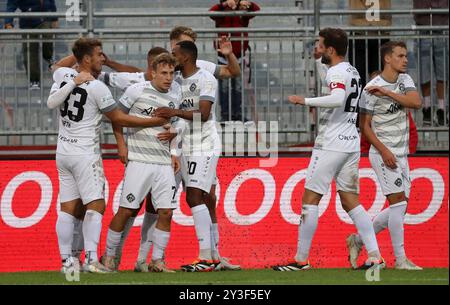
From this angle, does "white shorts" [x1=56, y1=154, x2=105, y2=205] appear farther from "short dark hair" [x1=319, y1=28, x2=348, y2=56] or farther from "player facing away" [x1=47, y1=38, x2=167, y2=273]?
"short dark hair" [x1=319, y1=28, x2=348, y2=56]

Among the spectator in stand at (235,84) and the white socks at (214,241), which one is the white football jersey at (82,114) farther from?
the spectator in stand at (235,84)

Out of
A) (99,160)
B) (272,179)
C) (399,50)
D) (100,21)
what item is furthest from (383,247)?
(100,21)

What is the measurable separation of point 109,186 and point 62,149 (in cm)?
198

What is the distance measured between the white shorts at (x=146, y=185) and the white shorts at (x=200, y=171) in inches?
15.2

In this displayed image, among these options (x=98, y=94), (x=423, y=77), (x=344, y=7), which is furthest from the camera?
(x=344, y=7)

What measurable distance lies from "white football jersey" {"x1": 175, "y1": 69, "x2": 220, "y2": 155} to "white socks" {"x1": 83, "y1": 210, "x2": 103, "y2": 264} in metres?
1.22

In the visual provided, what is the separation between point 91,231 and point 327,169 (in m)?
2.30

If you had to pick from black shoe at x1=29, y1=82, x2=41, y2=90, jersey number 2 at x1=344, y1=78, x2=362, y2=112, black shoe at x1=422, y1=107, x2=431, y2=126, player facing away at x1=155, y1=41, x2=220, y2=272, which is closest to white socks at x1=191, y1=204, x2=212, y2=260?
player facing away at x1=155, y1=41, x2=220, y2=272

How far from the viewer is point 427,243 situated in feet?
44.7

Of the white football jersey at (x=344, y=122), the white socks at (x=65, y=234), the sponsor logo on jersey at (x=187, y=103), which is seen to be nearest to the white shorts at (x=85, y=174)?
the white socks at (x=65, y=234)

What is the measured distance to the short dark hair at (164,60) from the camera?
458 inches

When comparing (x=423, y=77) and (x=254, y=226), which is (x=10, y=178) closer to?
(x=254, y=226)

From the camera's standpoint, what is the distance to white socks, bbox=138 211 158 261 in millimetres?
12148

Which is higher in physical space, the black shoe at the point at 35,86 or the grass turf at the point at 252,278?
the black shoe at the point at 35,86
